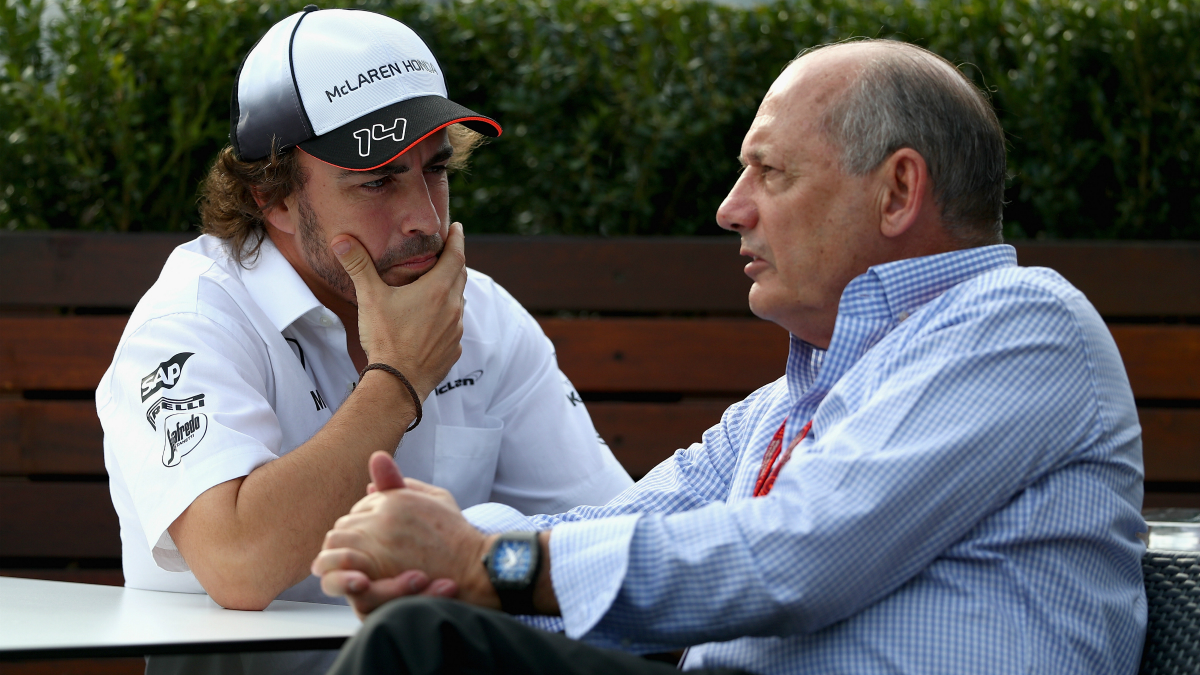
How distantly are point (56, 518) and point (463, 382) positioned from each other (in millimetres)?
1777

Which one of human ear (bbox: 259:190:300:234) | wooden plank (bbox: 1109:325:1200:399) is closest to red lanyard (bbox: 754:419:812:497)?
human ear (bbox: 259:190:300:234)

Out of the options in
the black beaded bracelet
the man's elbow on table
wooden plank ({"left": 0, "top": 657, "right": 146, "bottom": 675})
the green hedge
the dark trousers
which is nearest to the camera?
the dark trousers

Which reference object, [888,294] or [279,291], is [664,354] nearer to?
[279,291]

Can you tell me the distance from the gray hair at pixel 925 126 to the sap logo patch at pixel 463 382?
1144 millimetres

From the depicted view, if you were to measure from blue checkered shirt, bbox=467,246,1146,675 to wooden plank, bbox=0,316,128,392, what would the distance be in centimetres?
Answer: 253

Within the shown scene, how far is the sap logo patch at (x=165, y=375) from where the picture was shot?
204 centimetres

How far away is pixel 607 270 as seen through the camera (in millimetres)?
3541

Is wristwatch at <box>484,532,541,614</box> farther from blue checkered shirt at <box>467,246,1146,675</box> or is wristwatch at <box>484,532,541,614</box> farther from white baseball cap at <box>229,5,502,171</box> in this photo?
white baseball cap at <box>229,5,502,171</box>

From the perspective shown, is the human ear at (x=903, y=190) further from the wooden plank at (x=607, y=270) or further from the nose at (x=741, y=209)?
the wooden plank at (x=607, y=270)

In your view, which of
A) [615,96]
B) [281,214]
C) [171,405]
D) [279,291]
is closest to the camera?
[171,405]

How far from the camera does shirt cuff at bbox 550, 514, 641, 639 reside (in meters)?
1.41

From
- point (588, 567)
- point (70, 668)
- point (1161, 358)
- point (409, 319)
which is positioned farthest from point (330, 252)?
point (1161, 358)

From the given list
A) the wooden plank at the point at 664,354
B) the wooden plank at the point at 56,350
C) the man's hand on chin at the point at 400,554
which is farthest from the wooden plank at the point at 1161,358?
the wooden plank at the point at 56,350

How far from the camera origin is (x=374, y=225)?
2357mm
